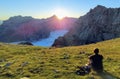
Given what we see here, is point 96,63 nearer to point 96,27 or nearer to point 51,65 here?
point 51,65

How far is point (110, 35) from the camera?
148250 millimetres

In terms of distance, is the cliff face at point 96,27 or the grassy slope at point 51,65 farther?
the cliff face at point 96,27

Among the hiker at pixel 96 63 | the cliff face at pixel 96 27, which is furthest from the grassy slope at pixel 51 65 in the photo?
the cliff face at pixel 96 27

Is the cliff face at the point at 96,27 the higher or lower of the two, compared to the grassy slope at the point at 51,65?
higher

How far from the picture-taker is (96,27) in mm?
158750

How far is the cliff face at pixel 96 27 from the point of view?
14906cm

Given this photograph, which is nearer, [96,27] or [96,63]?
[96,63]

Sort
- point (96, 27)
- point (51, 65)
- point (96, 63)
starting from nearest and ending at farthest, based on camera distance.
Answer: point (96, 63) < point (51, 65) < point (96, 27)

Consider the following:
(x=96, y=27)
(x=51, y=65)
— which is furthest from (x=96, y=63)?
(x=96, y=27)

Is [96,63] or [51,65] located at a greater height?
[96,63]

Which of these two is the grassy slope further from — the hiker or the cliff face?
the cliff face

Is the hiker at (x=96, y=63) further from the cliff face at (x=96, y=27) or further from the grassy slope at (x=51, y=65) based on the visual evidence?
the cliff face at (x=96, y=27)

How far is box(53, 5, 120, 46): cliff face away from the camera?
149 metres

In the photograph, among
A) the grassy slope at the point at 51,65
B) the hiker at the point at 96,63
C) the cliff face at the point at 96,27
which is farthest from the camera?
the cliff face at the point at 96,27
